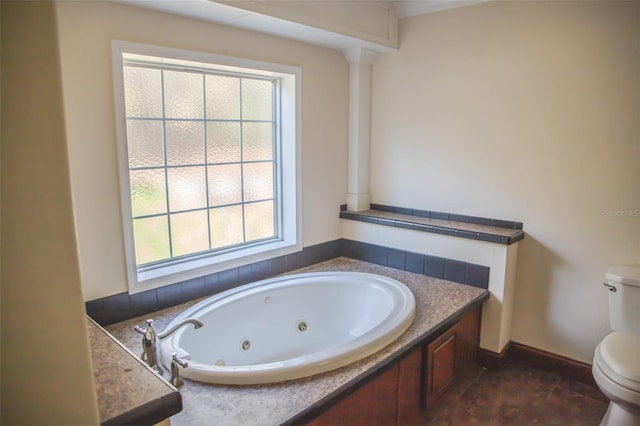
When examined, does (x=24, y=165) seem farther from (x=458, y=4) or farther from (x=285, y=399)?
(x=458, y=4)

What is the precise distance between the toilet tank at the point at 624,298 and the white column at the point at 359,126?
5.55 ft

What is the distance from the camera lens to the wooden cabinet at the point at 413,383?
1728 mm

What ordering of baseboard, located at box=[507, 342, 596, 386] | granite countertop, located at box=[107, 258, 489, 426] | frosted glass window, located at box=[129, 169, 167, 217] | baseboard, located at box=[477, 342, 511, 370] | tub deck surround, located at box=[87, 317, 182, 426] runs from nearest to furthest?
tub deck surround, located at box=[87, 317, 182, 426] → granite countertop, located at box=[107, 258, 489, 426] → frosted glass window, located at box=[129, 169, 167, 217] → baseboard, located at box=[507, 342, 596, 386] → baseboard, located at box=[477, 342, 511, 370]

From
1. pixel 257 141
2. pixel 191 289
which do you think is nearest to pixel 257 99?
pixel 257 141

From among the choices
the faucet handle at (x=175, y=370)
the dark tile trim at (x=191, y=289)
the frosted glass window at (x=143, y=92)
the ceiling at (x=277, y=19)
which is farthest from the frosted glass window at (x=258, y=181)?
the faucet handle at (x=175, y=370)

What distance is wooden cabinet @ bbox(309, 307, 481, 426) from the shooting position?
1.73 meters

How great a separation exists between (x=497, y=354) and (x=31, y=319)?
263 cm

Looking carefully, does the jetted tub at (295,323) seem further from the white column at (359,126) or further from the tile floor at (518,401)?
the white column at (359,126)

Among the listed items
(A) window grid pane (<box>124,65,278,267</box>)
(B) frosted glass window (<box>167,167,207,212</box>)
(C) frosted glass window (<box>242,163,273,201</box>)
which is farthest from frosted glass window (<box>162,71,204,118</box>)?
(C) frosted glass window (<box>242,163,273,201</box>)

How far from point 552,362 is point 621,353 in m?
0.72

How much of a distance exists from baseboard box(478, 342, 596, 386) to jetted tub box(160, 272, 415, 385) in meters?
0.73

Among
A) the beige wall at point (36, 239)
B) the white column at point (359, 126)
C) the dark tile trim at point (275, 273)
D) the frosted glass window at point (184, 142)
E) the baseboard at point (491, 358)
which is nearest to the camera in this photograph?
the beige wall at point (36, 239)

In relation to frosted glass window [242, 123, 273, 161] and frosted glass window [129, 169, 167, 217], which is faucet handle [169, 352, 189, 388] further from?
frosted glass window [242, 123, 273, 161]

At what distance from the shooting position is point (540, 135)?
2.57 meters
